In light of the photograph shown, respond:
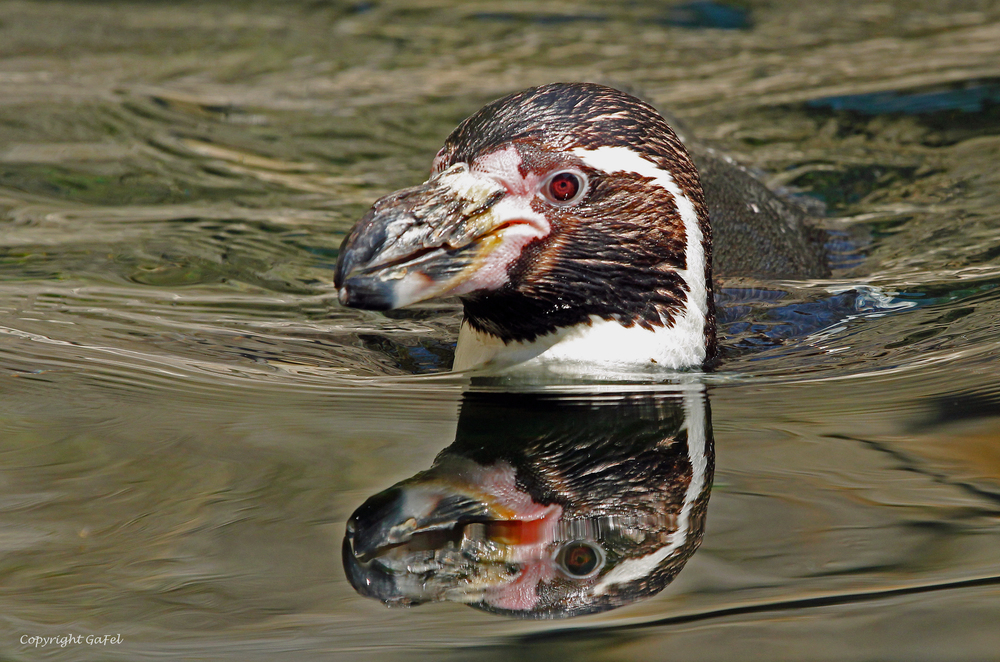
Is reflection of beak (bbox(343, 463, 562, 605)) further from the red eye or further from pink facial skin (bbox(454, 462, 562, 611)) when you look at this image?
the red eye

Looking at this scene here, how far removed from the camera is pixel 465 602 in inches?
90.4

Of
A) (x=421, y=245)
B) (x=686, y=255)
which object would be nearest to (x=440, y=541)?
(x=421, y=245)

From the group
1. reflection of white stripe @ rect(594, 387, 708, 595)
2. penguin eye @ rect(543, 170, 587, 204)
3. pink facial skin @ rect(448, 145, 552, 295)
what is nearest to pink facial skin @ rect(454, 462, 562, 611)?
reflection of white stripe @ rect(594, 387, 708, 595)

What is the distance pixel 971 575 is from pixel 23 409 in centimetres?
255

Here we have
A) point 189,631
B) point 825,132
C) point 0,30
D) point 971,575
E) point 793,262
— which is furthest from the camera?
point 0,30

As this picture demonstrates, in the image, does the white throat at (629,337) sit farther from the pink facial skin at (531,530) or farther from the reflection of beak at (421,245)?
the pink facial skin at (531,530)

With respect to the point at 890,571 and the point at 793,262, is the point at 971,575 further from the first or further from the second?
the point at 793,262

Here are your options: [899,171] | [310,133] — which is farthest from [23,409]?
[899,171]

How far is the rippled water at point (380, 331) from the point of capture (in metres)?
2.31

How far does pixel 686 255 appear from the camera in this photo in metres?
3.77

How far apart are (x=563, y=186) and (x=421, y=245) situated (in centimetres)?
55

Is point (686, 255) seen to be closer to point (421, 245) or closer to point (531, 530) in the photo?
point (421, 245)

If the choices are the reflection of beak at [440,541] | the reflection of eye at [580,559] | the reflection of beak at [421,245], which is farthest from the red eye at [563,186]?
the reflection of eye at [580,559]

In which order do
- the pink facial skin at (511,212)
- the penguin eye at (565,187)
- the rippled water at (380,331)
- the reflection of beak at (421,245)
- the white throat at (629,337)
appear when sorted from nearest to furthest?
1. the rippled water at (380,331)
2. the reflection of beak at (421,245)
3. the pink facial skin at (511,212)
4. the penguin eye at (565,187)
5. the white throat at (629,337)
